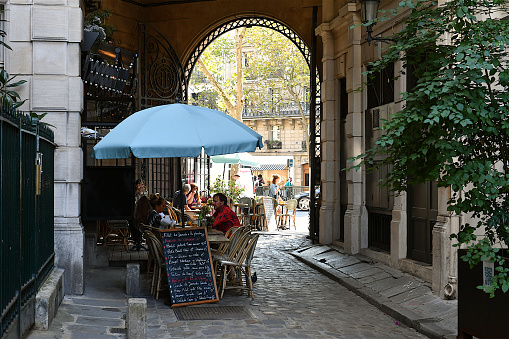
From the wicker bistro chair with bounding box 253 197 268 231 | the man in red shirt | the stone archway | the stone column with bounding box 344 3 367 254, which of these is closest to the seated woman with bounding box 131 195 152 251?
the man in red shirt

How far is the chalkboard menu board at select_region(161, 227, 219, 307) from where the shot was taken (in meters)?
9.14

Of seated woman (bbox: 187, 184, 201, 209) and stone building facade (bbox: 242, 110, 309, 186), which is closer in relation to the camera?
seated woman (bbox: 187, 184, 201, 209)

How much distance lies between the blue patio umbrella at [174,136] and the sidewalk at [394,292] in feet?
9.41

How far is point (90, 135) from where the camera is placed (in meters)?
11.8

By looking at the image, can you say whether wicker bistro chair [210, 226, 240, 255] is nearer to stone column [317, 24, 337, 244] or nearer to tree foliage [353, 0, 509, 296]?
tree foliage [353, 0, 509, 296]

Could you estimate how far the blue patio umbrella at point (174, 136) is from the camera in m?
8.76

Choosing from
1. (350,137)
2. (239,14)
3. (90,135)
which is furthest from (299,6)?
(90,135)

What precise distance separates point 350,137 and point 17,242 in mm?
9601

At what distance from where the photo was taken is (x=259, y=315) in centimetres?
866

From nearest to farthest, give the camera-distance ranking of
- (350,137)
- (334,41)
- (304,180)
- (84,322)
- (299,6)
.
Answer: (84,322) → (350,137) → (334,41) → (299,6) → (304,180)

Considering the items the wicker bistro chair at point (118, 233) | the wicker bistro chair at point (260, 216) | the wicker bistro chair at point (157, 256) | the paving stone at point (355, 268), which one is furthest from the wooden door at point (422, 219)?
the wicker bistro chair at point (260, 216)

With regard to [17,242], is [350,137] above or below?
above

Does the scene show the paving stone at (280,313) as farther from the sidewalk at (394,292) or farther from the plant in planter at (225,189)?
the plant in planter at (225,189)

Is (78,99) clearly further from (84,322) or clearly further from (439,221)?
(439,221)
